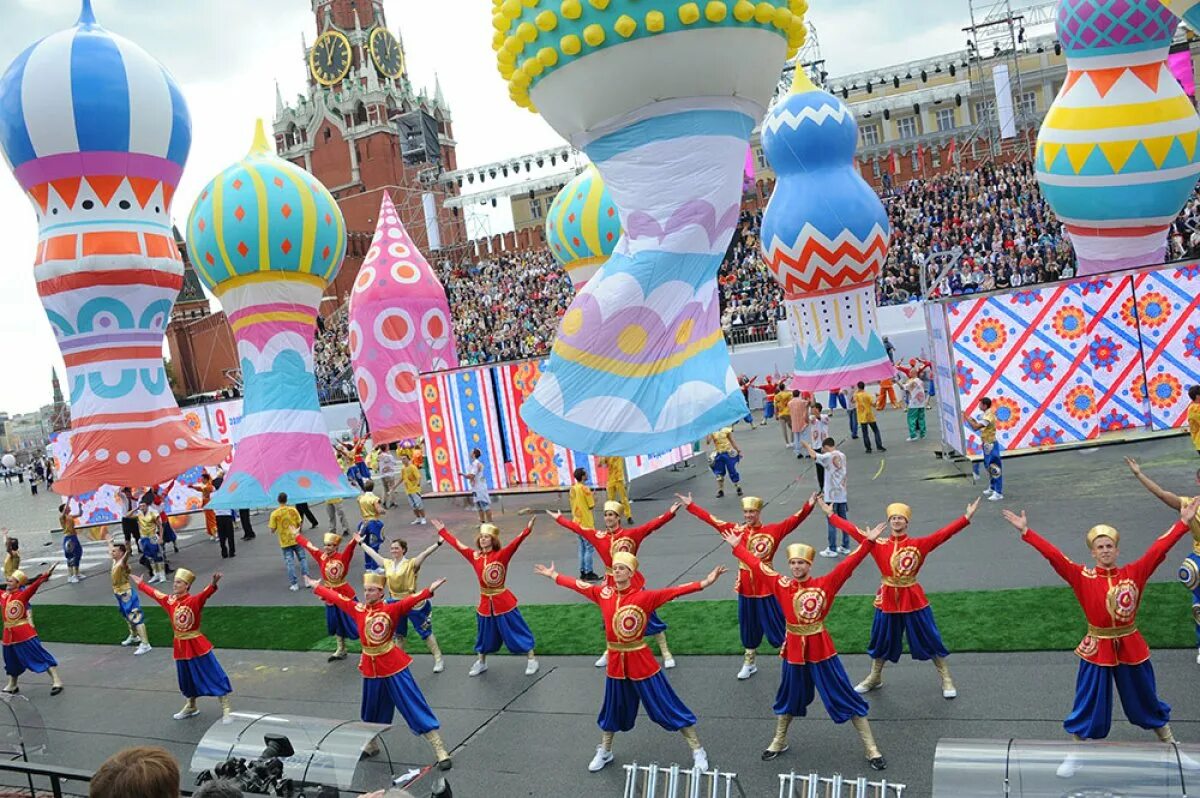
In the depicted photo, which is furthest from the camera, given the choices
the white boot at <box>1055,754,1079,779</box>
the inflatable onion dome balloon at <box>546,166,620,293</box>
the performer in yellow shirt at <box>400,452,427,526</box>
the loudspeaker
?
the loudspeaker

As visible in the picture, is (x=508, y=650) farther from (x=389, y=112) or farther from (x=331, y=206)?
(x=389, y=112)

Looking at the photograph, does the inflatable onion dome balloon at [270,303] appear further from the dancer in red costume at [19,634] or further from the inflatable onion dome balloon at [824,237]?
the inflatable onion dome balloon at [824,237]

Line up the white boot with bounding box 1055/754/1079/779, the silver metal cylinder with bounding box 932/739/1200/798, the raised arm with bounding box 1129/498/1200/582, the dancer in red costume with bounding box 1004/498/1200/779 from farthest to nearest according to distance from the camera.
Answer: the raised arm with bounding box 1129/498/1200/582, the dancer in red costume with bounding box 1004/498/1200/779, the white boot with bounding box 1055/754/1079/779, the silver metal cylinder with bounding box 932/739/1200/798

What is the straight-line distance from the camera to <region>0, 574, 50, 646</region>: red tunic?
10148 millimetres

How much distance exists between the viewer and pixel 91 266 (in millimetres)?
15219

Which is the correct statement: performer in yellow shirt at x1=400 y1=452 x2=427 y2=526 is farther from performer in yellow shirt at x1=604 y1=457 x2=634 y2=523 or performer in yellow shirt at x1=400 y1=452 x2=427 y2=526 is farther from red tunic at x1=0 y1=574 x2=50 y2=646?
red tunic at x1=0 y1=574 x2=50 y2=646

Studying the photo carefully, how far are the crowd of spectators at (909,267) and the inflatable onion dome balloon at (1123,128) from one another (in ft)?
17.0

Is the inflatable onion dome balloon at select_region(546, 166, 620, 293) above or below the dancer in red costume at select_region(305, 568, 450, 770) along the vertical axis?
above

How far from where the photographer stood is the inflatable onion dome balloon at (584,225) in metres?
18.9

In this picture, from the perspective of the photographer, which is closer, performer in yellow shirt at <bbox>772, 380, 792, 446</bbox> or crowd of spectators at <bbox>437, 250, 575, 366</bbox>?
performer in yellow shirt at <bbox>772, 380, 792, 446</bbox>

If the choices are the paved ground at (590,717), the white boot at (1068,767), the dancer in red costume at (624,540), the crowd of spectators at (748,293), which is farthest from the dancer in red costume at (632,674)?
the crowd of spectators at (748,293)

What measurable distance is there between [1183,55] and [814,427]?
1177cm

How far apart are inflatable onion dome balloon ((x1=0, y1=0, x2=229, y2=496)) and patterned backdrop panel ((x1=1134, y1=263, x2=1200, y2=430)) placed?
50.5 ft

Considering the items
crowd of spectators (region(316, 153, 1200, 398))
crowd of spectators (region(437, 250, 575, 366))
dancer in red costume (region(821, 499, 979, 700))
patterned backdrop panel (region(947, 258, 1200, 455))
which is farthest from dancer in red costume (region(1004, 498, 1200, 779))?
crowd of spectators (region(437, 250, 575, 366))
